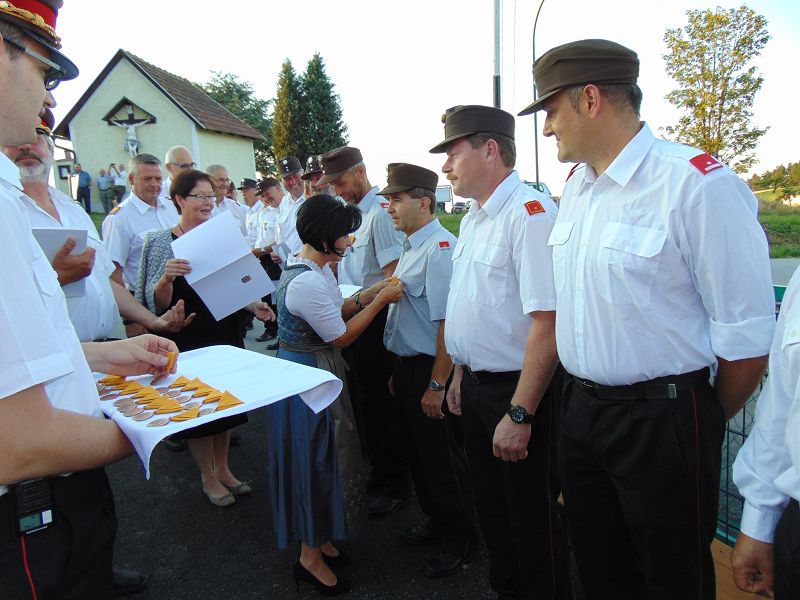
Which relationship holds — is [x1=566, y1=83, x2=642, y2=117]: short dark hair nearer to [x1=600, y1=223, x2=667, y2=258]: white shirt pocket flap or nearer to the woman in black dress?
[x1=600, y1=223, x2=667, y2=258]: white shirt pocket flap

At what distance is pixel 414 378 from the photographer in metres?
2.90

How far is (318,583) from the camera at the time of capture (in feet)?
8.36

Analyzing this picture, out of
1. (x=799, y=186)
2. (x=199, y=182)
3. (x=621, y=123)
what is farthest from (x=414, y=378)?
(x=799, y=186)

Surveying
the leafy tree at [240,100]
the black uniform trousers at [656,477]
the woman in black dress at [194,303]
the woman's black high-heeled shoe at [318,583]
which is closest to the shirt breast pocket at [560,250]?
the black uniform trousers at [656,477]

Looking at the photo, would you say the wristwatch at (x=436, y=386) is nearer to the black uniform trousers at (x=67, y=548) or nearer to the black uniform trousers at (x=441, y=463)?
the black uniform trousers at (x=441, y=463)

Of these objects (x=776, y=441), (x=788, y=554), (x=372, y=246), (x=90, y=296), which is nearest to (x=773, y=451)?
(x=776, y=441)

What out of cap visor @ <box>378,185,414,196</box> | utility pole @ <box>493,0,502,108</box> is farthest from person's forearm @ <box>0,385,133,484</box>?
utility pole @ <box>493,0,502,108</box>

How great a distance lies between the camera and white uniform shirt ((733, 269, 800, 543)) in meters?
1.19

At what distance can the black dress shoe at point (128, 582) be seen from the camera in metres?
2.68

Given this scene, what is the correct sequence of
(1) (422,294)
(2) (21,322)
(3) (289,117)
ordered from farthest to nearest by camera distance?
(3) (289,117)
(1) (422,294)
(2) (21,322)

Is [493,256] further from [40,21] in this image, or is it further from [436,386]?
[40,21]

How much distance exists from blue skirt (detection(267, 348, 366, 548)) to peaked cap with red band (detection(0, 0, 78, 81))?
1.67m

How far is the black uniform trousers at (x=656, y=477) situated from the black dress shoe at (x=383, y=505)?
70.5 inches

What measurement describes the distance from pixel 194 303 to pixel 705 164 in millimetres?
3011
